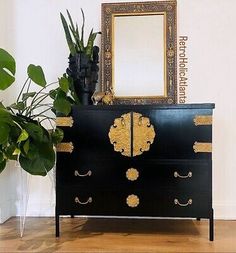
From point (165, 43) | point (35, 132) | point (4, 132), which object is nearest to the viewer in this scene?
point (4, 132)

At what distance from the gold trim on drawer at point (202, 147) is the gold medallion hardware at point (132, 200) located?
51 centimetres

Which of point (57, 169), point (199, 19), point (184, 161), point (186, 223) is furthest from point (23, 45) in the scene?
point (186, 223)

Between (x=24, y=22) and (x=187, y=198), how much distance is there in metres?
1.98

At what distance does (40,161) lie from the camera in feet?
7.00

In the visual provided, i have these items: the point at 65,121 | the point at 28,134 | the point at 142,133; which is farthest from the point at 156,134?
the point at 28,134

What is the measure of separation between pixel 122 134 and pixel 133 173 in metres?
0.27

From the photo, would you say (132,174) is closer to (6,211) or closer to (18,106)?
(18,106)

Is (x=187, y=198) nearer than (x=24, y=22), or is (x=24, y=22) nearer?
(x=187, y=198)

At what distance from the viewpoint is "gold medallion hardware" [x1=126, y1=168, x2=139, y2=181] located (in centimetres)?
221

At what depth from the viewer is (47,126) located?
286cm

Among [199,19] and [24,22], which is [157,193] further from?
[24,22]

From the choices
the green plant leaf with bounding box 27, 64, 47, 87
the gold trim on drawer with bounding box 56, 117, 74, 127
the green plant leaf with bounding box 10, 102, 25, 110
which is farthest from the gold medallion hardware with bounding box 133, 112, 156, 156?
the green plant leaf with bounding box 10, 102, 25, 110

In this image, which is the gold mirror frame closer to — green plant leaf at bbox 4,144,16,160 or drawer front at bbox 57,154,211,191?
drawer front at bbox 57,154,211,191

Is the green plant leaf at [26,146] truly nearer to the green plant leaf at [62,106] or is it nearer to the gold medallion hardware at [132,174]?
the green plant leaf at [62,106]
